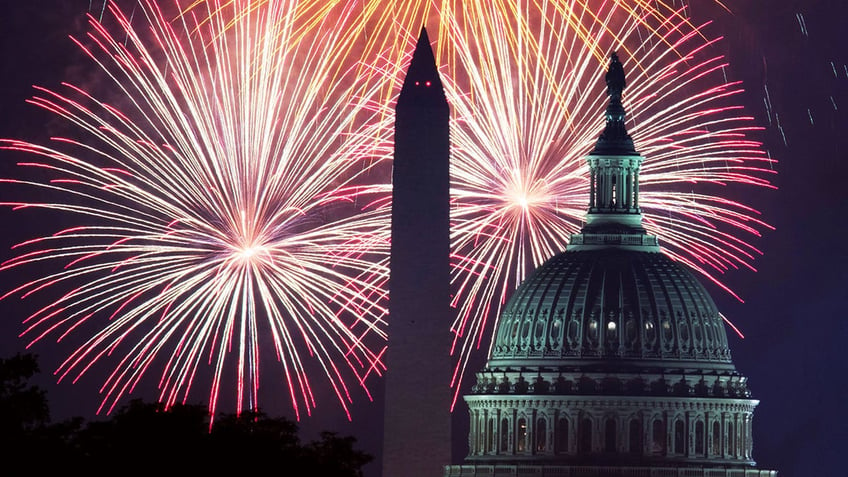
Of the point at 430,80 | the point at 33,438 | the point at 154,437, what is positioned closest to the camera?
the point at 33,438

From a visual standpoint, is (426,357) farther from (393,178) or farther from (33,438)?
(33,438)

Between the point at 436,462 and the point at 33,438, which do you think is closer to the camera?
the point at 33,438

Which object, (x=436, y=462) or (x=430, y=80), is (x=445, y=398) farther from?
(x=430, y=80)

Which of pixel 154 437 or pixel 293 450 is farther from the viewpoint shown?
pixel 293 450

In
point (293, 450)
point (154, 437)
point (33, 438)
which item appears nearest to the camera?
point (33, 438)

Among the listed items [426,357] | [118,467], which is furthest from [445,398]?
[118,467]

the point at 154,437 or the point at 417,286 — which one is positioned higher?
the point at 417,286

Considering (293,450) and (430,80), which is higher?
(430,80)

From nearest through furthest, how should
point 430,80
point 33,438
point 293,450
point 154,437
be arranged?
point 33,438 < point 154,437 < point 293,450 < point 430,80

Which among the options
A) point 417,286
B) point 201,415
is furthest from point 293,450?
point 417,286
